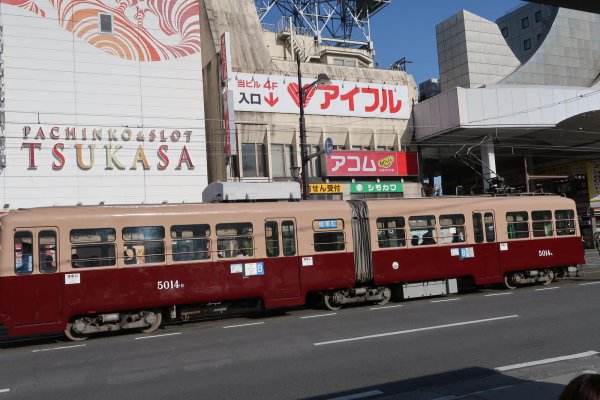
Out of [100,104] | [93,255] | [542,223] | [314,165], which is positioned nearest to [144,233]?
[93,255]

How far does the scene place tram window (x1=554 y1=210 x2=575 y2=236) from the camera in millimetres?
18256

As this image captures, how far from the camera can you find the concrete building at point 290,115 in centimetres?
2792

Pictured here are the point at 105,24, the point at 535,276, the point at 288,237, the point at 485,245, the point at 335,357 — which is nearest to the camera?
the point at 335,357

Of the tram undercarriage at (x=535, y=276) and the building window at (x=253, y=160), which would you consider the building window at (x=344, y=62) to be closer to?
the building window at (x=253, y=160)

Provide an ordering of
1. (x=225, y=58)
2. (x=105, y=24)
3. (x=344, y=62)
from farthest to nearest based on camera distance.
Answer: (x=344, y=62) < (x=225, y=58) < (x=105, y=24)

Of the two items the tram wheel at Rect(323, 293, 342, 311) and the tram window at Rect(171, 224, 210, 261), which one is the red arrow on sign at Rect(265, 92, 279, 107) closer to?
the tram wheel at Rect(323, 293, 342, 311)

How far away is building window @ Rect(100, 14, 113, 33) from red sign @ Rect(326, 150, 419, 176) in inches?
497

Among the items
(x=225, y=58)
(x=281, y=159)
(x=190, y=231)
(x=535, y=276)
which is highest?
(x=225, y=58)

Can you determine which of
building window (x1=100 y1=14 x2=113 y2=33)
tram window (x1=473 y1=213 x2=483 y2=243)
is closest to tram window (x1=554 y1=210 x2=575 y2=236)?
tram window (x1=473 y1=213 x2=483 y2=243)

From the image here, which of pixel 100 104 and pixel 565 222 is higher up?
pixel 100 104

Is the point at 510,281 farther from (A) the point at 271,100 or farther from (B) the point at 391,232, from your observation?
(A) the point at 271,100

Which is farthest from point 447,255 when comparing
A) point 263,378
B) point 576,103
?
point 576,103

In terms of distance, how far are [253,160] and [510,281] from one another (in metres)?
15.2

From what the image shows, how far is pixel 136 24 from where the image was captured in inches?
1045
